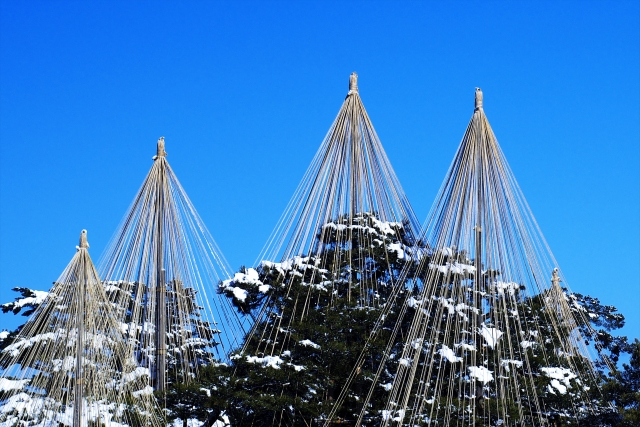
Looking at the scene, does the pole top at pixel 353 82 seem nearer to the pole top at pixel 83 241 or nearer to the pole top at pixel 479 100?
the pole top at pixel 479 100

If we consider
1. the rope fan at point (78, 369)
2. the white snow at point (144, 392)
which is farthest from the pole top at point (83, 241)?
the white snow at point (144, 392)

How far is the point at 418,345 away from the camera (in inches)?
920

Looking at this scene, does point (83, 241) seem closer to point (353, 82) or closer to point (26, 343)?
point (26, 343)

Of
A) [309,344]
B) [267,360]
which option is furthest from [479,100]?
[267,360]

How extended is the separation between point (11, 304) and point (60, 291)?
6390 mm

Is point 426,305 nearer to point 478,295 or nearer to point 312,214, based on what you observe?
point 478,295

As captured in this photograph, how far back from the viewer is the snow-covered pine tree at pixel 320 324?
24781mm

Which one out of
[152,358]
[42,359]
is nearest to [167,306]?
[152,358]

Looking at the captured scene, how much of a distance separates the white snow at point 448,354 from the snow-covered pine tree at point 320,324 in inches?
51.5

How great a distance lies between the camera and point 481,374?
23.2 m

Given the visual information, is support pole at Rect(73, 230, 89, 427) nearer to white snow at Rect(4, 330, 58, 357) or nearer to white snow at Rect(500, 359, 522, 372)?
white snow at Rect(4, 330, 58, 357)

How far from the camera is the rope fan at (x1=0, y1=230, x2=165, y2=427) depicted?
2420cm

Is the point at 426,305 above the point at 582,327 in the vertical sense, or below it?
below

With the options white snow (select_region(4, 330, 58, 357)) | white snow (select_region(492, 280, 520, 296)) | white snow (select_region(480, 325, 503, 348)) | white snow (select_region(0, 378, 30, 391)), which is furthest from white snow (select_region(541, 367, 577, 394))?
white snow (select_region(0, 378, 30, 391))
